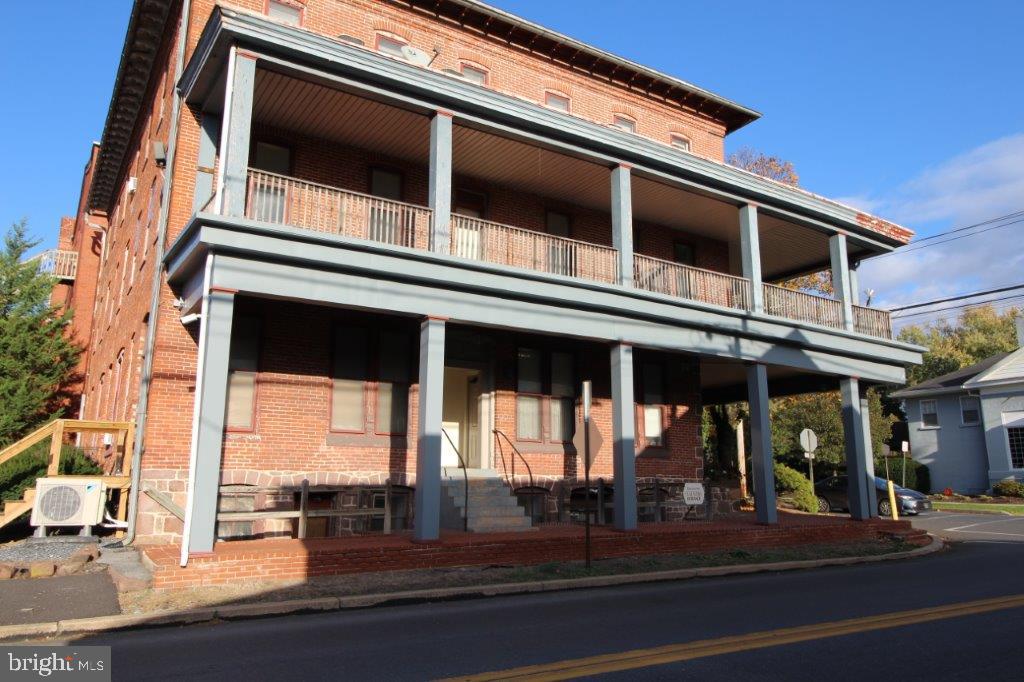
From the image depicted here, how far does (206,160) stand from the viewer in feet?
42.8

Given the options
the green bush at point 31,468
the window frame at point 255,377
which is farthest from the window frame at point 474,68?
the green bush at point 31,468

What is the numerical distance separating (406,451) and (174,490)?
432 cm

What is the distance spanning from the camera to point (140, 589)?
9000 millimetres

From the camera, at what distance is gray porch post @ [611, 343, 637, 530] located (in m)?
13.6

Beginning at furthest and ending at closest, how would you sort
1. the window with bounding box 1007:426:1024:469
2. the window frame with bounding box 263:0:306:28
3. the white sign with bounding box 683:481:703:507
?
the window with bounding box 1007:426:1024:469
the window frame with bounding box 263:0:306:28
the white sign with bounding box 683:481:703:507

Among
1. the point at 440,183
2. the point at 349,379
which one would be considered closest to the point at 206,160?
the point at 440,183

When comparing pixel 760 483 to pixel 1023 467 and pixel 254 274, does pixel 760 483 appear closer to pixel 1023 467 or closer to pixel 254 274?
pixel 254 274

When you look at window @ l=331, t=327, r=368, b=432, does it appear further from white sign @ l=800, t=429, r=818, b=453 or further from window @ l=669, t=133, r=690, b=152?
white sign @ l=800, t=429, r=818, b=453

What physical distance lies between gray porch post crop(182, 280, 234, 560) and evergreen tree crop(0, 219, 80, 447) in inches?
617

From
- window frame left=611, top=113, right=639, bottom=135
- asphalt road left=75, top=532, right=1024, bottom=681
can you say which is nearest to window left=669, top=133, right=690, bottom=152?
window frame left=611, top=113, right=639, bottom=135

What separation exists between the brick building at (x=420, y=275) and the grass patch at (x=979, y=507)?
46.8 ft

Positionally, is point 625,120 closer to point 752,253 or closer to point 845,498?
point 752,253

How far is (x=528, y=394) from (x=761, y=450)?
5.24m

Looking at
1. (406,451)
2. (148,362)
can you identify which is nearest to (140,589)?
(148,362)
